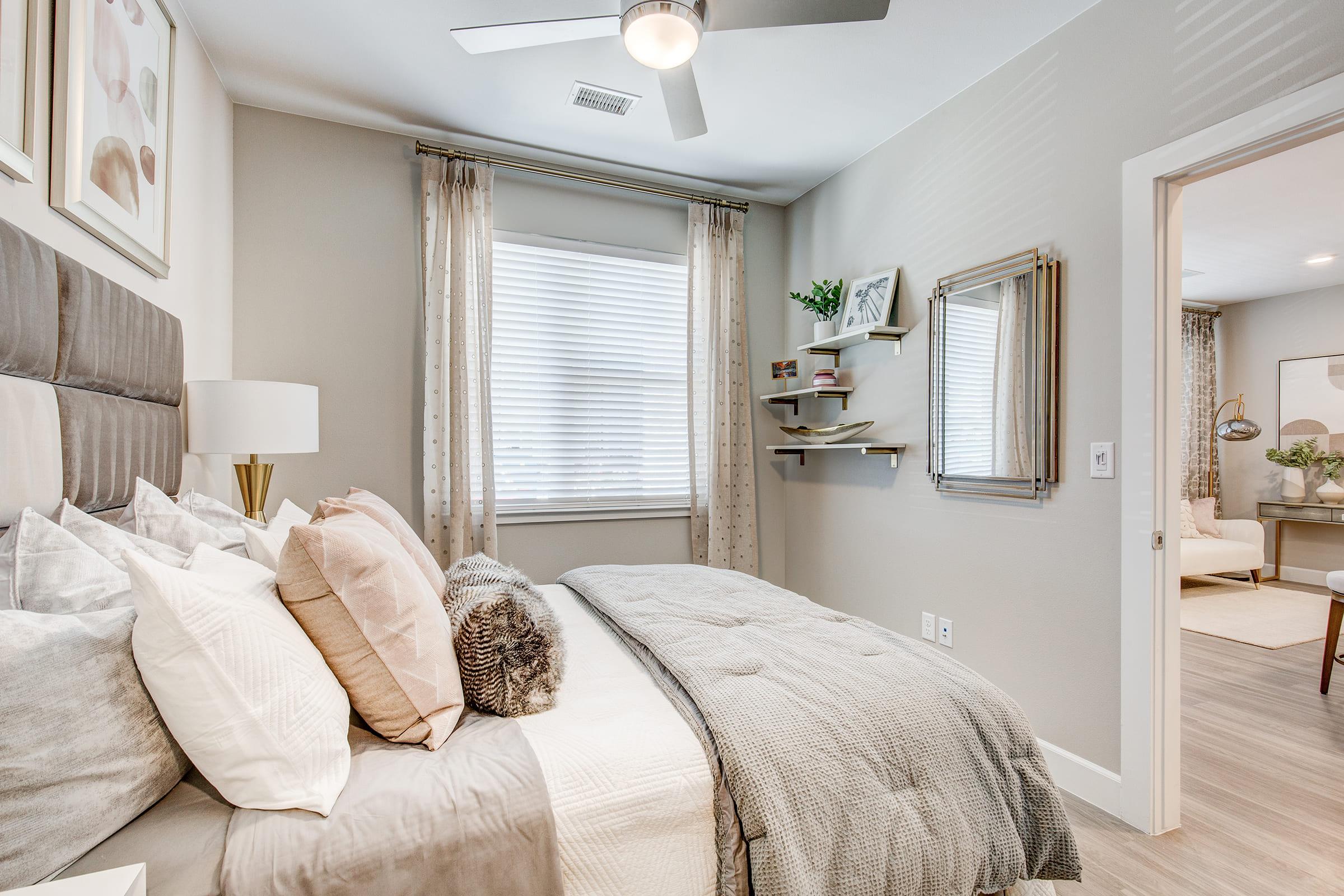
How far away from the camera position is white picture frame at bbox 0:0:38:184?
1247 millimetres

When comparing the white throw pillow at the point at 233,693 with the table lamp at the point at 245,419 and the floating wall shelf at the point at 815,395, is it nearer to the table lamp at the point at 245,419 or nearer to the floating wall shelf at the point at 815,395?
the table lamp at the point at 245,419

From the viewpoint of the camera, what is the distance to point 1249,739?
2.61 metres

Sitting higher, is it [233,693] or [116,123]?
[116,123]

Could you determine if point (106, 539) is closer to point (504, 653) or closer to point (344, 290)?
point (504, 653)

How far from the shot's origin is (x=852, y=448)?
3.20m

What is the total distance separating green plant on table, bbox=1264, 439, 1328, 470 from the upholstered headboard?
8.12m

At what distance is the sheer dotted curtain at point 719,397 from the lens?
3619mm

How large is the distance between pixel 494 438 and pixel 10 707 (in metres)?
2.58

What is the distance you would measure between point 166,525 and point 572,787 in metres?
1.13

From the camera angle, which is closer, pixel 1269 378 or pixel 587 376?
pixel 587 376

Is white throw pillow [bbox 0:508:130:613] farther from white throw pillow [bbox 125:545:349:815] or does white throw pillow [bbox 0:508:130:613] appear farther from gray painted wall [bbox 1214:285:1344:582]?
gray painted wall [bbox 1214:285:1344:582]

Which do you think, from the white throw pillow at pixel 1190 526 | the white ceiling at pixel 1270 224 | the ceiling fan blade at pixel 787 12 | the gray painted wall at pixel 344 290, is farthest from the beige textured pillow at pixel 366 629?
the white throw pillow at pixel 1190 526

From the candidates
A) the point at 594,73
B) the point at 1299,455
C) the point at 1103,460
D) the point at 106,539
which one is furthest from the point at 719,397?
the point at 1299,455

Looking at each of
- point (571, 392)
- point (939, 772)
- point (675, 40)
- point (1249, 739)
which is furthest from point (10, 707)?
point (1249, 739)
